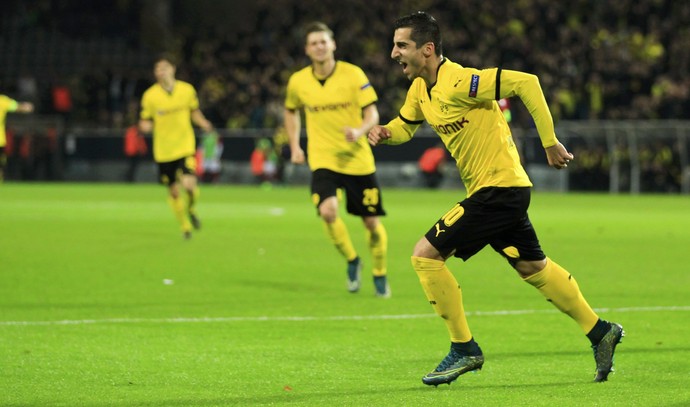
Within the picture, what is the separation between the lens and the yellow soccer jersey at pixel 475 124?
7.07 meters

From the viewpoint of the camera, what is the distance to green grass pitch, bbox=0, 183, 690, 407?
6957 mm

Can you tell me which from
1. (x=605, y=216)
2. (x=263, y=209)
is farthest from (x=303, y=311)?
(x=263, y=209)

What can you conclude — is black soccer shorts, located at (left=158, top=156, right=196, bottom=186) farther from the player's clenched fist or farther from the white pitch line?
the player's clenched fist

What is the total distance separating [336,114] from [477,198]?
205 inches

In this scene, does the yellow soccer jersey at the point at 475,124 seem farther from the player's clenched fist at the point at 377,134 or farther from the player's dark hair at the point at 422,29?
the player's clenched fist at the point at 377,134

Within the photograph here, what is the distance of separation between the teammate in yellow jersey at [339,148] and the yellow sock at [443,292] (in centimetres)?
430

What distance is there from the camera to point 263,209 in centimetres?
2594

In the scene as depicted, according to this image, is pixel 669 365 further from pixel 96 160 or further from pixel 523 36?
pixel 96 160

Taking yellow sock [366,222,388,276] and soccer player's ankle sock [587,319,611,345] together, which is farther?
yellow sock [366,222,388,276]

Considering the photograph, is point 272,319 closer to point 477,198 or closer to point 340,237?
point 340,237

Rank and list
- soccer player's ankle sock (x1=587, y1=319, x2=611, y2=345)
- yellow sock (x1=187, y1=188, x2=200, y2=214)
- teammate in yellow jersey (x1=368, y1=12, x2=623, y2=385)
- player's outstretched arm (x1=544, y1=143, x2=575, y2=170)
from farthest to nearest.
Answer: yellow sock (x1=187, y1=188, x2=200, y2=214) → soccer player's ankle sock (x1=587, y1=319, x2=611, y2=345) → teammate in yellow jersey (x1=368, y1=12, x2=623, y2=385) → player's outstretched arm (x1=544, y1=143, x2=575, y2=170)

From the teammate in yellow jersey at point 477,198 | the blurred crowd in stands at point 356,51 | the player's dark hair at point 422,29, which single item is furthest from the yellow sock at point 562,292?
the blurred crowd in stands at point 356,51

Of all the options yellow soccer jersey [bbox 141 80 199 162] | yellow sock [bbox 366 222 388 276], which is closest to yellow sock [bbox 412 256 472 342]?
yellow sock [bbox 366 222 388 276]

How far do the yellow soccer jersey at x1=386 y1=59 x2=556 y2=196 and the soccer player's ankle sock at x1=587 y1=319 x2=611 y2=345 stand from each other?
88 cm
